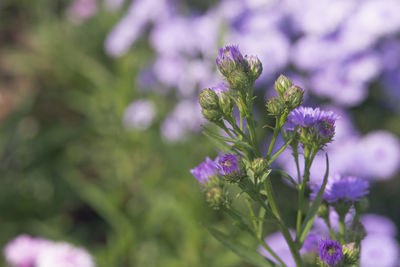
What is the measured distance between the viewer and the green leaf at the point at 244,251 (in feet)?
2.58

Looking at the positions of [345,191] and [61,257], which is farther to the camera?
[61,257]

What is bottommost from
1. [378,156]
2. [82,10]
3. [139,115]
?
[378,156]

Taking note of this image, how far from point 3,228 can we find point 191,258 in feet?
3.11

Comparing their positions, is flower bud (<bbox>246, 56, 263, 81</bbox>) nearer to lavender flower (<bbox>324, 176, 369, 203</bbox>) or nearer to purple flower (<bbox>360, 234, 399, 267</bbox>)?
lavender flower (<bbox>324, 176, 369, 203</bbox>)

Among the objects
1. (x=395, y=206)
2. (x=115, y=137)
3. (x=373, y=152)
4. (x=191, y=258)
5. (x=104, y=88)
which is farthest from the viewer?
(x=104, y=88)

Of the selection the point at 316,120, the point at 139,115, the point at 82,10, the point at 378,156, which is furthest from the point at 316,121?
the point at 82,10

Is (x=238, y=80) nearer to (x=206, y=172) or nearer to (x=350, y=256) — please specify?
(x=206, y=172)

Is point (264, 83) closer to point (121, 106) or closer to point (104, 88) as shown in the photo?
point (121, 106)

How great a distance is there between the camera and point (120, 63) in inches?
121

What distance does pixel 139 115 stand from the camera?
99.5 inches

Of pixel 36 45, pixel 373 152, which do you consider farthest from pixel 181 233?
pixel 36 45

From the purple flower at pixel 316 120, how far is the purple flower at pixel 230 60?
98 millimetres

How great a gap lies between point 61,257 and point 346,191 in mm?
983

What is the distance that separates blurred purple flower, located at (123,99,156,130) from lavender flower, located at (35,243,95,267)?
985 mm
